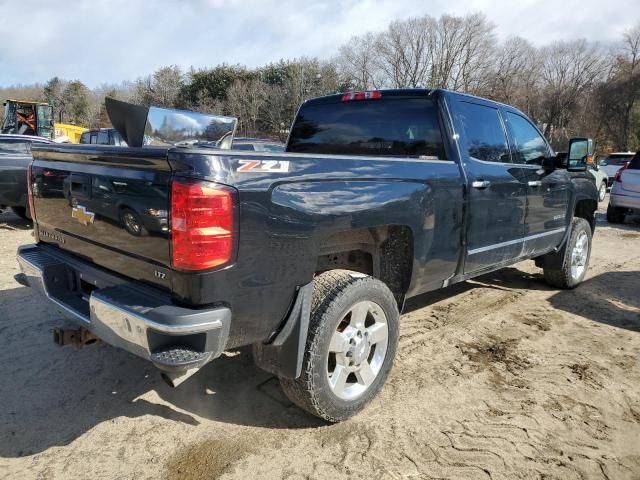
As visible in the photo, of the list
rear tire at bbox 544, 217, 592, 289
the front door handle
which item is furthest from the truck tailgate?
rear tire at bbox 544, 217, 592, 289

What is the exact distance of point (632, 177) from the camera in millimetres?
10320

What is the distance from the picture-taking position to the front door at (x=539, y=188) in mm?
4297

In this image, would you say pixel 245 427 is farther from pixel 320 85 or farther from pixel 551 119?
pixel 551 119

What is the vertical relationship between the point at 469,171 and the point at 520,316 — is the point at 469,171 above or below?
above

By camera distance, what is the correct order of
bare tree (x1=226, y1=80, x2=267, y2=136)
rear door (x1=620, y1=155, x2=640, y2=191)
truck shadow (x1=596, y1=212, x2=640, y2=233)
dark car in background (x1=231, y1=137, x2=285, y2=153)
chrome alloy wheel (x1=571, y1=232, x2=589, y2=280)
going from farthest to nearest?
bare tree (x1=226, y1=80, x2=267, y2=136)
truck shadow (x1=596, y1=212, x2=640, y2=233)
rear door (x1=620, y1=155, x2=640, y2=191)
dark car in background (x1=231, y1=137, x2=285, y2=153)
chrome alloy wheel (x1=571, y1=232, x2=589, y2=280)

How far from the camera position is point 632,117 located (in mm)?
Answer: 34125

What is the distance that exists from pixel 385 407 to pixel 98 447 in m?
1.69

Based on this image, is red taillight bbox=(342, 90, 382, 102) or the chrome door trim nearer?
the chrome door trim

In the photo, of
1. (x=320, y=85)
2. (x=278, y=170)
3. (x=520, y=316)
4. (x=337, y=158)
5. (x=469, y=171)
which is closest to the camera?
(x=278, y=170)

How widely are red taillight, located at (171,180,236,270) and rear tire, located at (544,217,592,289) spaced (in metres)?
4.47

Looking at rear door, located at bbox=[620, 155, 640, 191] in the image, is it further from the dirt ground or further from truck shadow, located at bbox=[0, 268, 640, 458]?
truck shadow, located at bbox=[0, 268, 640, 458]

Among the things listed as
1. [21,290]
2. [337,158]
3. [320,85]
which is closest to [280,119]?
[320,85]

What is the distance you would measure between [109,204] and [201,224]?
0.69 metres

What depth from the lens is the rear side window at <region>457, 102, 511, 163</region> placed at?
364cm
